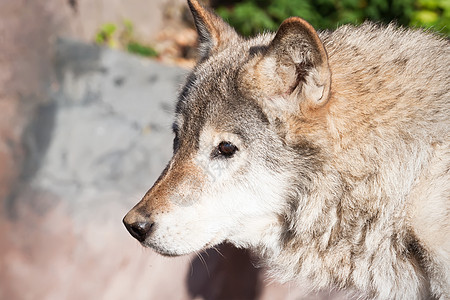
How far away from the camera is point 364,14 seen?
640cm

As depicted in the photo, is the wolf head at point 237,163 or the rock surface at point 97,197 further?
the rock surface at point 97,197

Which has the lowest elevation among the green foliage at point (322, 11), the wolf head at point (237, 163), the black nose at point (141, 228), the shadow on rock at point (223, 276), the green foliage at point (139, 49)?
the shadow on rock at point (223, 276)

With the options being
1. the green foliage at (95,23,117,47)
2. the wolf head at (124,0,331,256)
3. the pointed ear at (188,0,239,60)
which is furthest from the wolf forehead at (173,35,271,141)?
the green foliage at (95,23,117,47)

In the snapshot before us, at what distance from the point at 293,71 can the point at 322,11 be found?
13.5 ft

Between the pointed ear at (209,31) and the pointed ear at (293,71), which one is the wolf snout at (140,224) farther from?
the pointed ear at (209,31)

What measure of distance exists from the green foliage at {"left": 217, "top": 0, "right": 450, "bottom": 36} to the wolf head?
11.2ft

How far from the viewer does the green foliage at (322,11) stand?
6.12 m

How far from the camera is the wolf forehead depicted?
2879mm

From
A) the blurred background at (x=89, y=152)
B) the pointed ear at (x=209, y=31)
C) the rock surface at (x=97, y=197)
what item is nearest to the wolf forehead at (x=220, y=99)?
the pointed ear at (x=209, y=31)

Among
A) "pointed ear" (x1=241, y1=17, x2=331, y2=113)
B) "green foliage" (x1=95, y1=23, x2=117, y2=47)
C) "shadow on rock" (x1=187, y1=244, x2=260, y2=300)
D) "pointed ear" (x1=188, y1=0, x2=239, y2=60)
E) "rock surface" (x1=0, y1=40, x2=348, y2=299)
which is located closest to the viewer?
"pointed ear" (x1=241, y1=17, x2=331, y2=113)

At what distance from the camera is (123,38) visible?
22.1ft

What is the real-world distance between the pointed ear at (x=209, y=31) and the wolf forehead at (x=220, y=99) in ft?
0.68

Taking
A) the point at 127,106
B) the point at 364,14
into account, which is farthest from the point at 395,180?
the point at 364,14

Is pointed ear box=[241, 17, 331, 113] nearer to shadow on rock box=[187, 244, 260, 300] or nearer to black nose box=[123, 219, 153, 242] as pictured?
black nose box=[123, 219, 153, 242]
